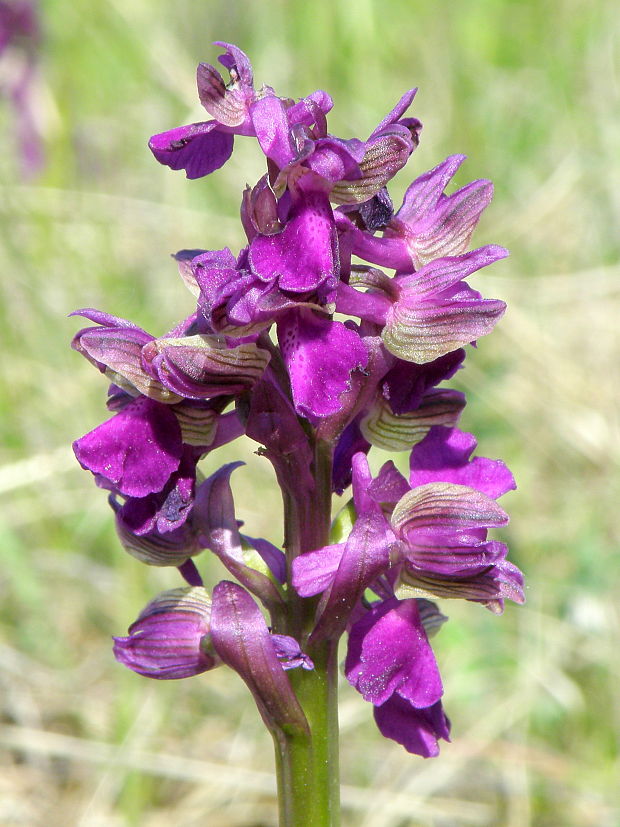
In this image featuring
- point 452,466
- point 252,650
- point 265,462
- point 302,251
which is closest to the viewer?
point 302,251

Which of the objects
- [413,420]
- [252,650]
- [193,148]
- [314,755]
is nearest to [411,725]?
[314,755]

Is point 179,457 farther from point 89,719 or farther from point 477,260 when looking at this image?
point 89,719

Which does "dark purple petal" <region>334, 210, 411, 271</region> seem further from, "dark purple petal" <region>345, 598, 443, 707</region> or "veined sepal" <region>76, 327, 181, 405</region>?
"dark purple petal" <region>345, 598, 443, 707</region>

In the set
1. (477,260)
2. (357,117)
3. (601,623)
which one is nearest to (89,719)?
(601,623)

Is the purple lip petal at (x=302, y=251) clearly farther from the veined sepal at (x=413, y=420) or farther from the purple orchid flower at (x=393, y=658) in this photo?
the purple orchid flower at (x=393, y=658)

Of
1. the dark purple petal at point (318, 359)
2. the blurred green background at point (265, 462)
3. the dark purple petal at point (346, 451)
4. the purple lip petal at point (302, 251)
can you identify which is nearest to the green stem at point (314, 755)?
the dark purple petal at point (346, 451)

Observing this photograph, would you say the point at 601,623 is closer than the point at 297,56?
Yes

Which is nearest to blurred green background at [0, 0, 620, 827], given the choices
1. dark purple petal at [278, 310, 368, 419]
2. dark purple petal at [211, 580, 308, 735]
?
dark purple petal at [211, 580, 308, 735]

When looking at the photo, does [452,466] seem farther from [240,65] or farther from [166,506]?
[240,65]
